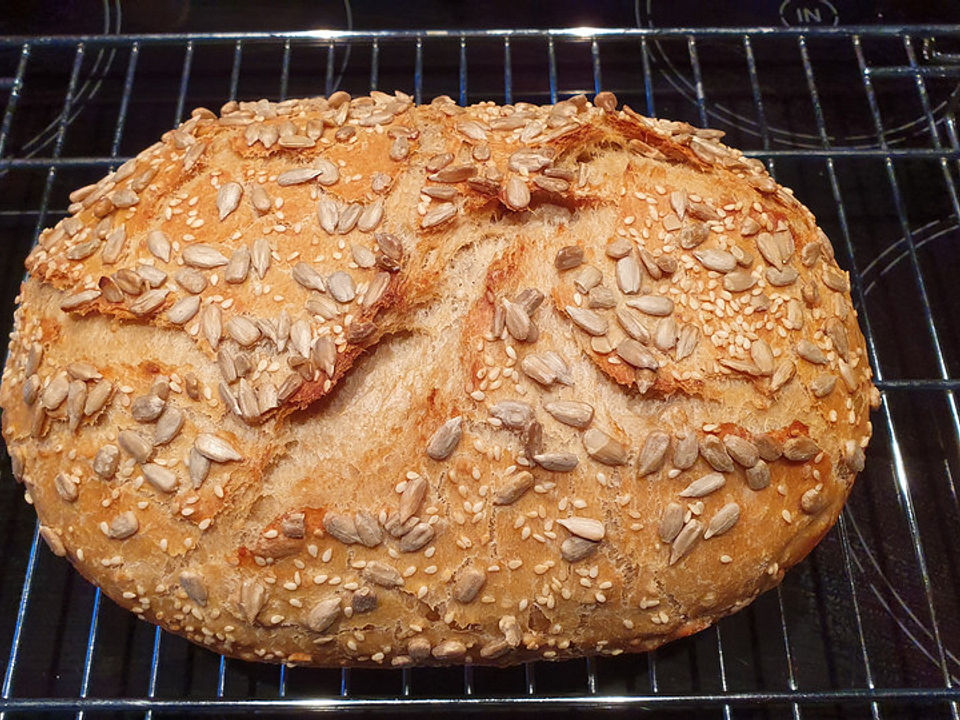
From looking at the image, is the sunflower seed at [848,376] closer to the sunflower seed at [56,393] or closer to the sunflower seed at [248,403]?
the sunflower seed at [248,403]

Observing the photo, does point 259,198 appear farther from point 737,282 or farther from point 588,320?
point 737,282

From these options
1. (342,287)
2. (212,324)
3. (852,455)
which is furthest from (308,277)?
(852,455)

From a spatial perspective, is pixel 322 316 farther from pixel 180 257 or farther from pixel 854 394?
pixel 854 394

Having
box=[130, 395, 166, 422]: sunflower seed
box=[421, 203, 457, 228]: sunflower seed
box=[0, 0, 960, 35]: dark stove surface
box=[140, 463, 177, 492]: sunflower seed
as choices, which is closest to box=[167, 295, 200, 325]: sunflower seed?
box=[130, 395, 166, 422]: sunflower seed

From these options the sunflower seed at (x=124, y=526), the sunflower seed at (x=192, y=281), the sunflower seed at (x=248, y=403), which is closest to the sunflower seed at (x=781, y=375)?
the sunflower seed at (x=248, y=403)

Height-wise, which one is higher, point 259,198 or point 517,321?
point 259,198

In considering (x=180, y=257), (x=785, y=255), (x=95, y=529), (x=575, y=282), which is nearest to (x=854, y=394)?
(x=785, y=255)

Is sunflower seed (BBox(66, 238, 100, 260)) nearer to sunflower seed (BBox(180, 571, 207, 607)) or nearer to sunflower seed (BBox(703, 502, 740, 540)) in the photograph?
sunflower seed (BBox(180, 571, 207, 607))
